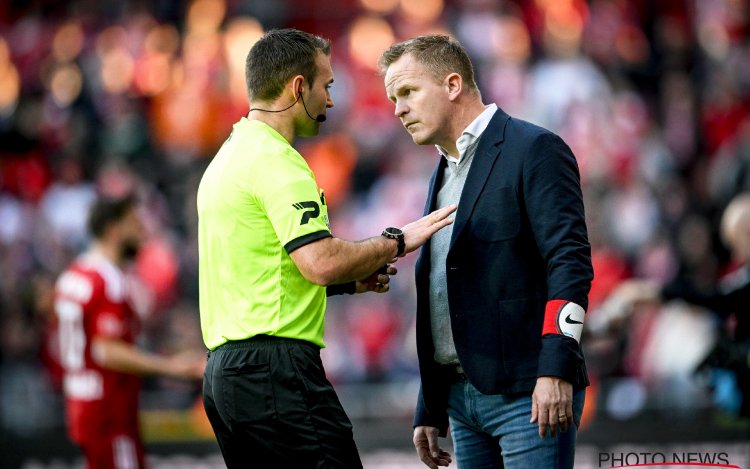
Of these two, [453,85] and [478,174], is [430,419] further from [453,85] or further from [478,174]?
[453,85]

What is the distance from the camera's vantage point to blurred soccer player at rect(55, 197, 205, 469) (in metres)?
7.29

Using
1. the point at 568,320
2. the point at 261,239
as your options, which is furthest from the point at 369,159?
the point at 568,320

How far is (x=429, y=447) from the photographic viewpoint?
4867 millimetres

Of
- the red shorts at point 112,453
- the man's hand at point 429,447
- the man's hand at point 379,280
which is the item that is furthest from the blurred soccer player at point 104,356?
the man's hand at point 379,280

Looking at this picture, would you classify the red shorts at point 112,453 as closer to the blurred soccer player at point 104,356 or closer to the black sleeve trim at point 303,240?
the blurred soccer player at point 104,356

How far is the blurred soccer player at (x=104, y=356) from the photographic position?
7.29m

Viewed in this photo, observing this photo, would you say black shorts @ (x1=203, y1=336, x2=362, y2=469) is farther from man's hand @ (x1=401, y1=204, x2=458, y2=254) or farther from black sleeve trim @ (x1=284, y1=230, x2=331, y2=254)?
man's hand @ (x1=401, y1=204, x2=458, y2=254)

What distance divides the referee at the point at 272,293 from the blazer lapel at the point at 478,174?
0.19ft

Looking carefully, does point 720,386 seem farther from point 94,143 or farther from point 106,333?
point 94,143

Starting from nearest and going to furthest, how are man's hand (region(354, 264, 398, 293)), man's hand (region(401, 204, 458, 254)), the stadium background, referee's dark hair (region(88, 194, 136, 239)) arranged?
man's hand (region(401, 204, 458, 254)) → man's hand (region(354, 264, 398, 293)) → referee's dark hair (region(88, 194, 136, 239)) → the stadium background

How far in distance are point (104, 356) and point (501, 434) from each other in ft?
12.4

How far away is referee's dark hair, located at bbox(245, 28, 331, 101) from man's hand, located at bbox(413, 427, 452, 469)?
162 cm

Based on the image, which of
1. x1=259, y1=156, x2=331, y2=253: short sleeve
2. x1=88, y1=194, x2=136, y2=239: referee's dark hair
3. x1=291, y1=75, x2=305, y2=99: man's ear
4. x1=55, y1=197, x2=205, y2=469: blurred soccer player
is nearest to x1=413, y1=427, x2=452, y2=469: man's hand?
x1=259, y1=156, x2=331, y2=253: short sleeve

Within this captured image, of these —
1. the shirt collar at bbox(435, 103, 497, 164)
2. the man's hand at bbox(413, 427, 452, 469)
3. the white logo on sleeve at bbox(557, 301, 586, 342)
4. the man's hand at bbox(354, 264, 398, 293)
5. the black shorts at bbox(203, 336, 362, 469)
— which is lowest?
the man's hand at bbox(413, 427, 452, 469)
